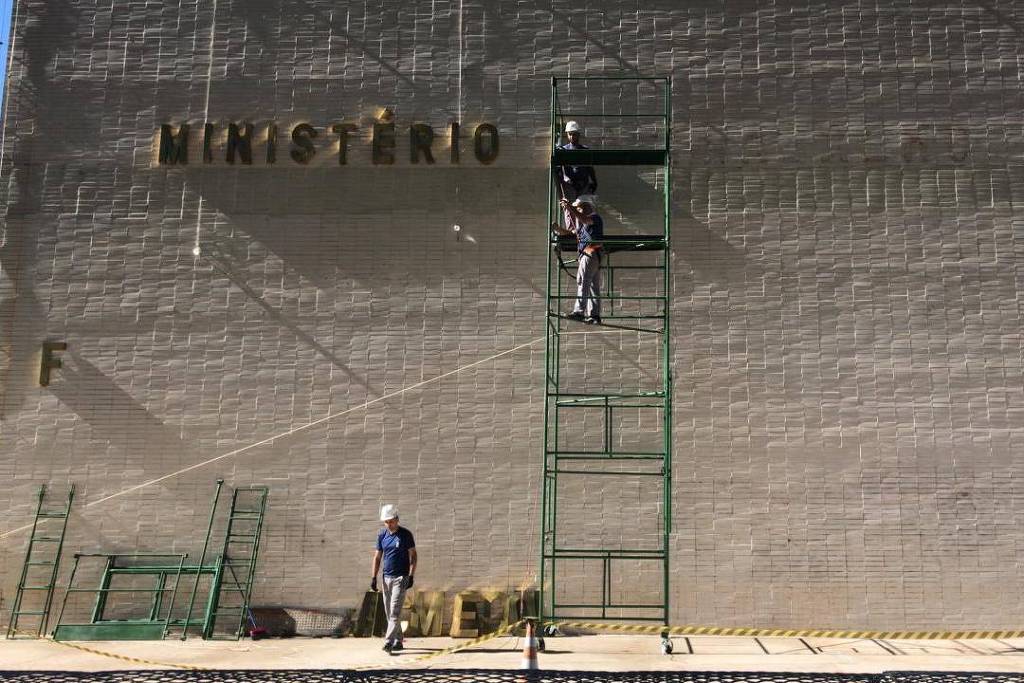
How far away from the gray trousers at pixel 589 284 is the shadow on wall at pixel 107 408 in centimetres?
539

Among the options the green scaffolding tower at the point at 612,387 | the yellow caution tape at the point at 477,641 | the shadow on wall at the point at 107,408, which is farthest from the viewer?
Result: the shadow on wall at the point at 107,408

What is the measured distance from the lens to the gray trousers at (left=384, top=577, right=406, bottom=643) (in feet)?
35.8

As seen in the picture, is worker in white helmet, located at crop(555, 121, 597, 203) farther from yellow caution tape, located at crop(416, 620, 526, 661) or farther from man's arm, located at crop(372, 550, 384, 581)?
yellow caution tape, located at crop(416, 620, 526, 661)

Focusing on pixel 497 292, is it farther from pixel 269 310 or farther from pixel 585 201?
pixel 269 310

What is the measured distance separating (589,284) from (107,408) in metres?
6.42

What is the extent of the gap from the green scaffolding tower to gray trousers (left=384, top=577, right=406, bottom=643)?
2.07m

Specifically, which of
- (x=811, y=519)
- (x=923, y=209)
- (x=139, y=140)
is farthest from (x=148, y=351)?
(x=923, y=209)

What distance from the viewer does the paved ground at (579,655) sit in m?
10.1

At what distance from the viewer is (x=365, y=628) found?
13031 millimetres

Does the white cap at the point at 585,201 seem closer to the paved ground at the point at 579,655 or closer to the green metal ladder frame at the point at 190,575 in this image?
the paved ground at the point at 579,655

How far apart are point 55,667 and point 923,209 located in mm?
11512

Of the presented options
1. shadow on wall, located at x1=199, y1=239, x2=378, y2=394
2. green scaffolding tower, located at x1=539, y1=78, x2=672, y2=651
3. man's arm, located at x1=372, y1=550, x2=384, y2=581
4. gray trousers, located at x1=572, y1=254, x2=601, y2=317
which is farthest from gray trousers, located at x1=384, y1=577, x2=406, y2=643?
gray trousers, located at x1=572, y1=254, x2=601, y2=317

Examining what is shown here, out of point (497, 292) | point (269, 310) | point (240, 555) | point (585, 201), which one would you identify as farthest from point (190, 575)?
point (585, 201)

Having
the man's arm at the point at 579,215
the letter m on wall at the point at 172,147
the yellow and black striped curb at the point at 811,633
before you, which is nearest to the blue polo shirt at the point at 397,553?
the yellow and black striped curb at the point at 811,633
